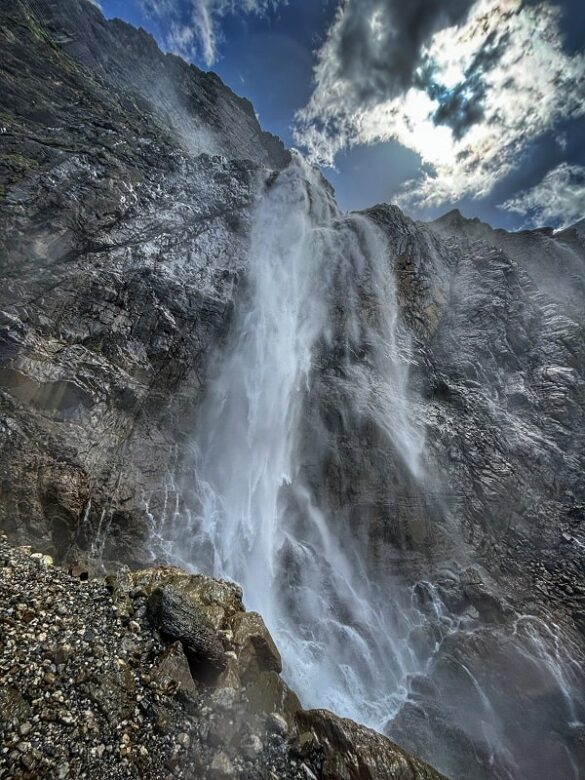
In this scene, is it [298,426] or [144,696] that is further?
[298,426]

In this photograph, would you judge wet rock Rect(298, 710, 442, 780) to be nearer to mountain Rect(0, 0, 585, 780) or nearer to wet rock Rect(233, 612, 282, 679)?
mountain Rect(0, 0, 585, 780)

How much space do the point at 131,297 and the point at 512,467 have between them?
26558 mm

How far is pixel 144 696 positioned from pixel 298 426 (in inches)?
685

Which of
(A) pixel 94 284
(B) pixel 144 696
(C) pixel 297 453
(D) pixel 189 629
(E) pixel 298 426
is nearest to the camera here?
(B) pixel 144 696

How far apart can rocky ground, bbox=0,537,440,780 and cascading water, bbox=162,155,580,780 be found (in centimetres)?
727

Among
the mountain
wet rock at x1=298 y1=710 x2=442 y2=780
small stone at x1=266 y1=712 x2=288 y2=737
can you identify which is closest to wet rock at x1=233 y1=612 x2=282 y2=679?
the mountain

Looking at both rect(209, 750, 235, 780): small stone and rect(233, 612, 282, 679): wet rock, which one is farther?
rect(233, 612, 282, 679): wet rock

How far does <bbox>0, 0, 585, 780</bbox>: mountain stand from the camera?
47.8ft

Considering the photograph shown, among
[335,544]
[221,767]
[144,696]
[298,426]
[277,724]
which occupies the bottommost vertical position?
[335,544]

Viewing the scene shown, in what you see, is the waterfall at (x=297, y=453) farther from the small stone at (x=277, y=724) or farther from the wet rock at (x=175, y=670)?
the wet rock at (x=175, y=670)

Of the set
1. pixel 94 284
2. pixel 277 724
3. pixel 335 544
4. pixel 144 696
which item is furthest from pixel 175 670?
pixel 94 284

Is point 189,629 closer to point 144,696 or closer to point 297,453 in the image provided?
point 144,696

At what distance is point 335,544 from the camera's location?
65.6 ft

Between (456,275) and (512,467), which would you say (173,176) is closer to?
(456,275)
